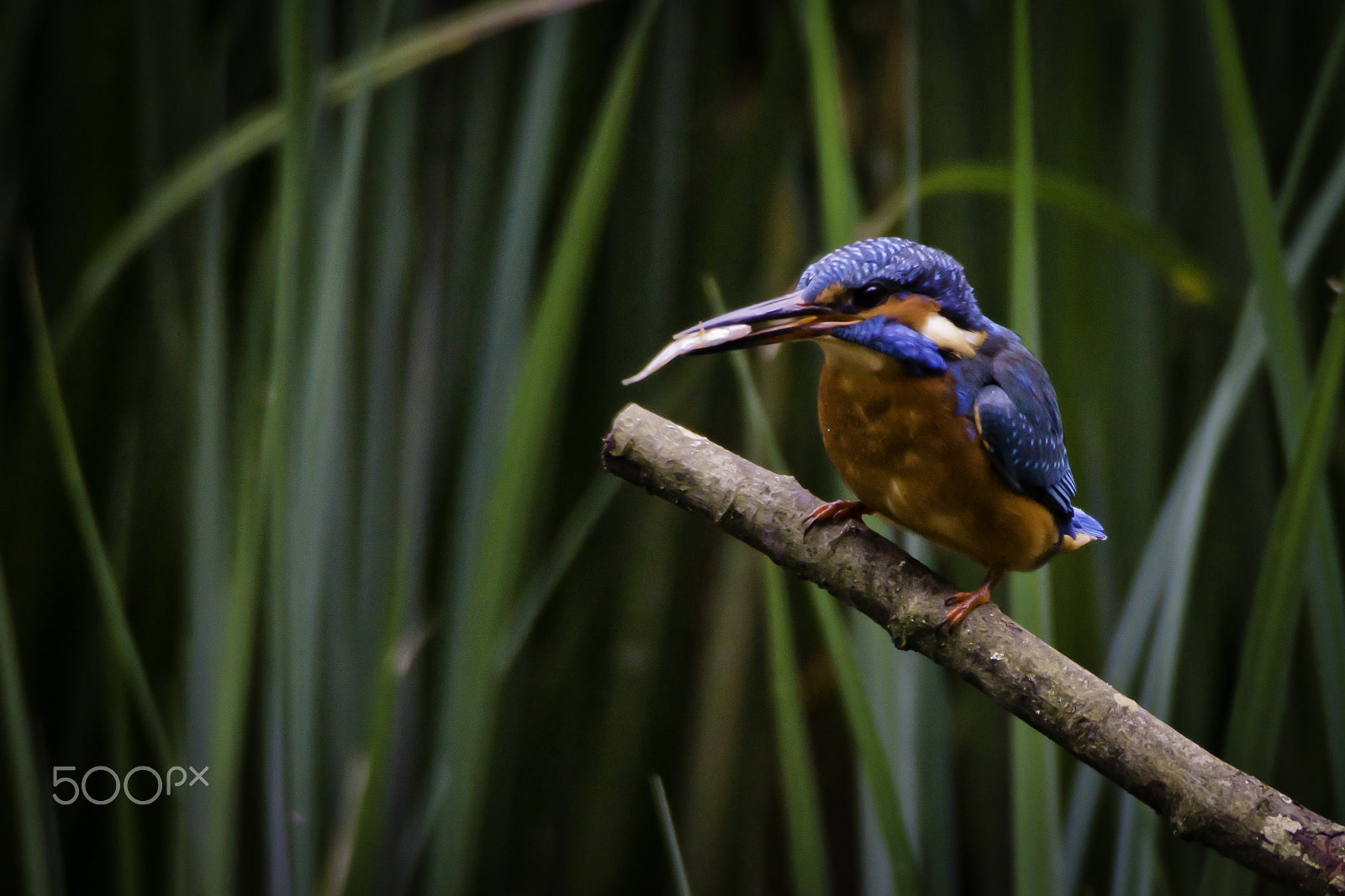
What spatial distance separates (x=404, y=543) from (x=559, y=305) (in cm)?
21

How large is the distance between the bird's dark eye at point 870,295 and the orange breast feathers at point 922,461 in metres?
0.03

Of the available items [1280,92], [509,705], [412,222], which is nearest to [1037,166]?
[1280,92]

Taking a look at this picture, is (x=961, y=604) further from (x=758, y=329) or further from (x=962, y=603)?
(x=758, y=329)

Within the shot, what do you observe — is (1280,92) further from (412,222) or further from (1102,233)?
(412,222)

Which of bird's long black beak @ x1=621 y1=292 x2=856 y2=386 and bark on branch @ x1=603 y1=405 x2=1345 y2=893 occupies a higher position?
bird's long black beak @ x1=621 y1=292 x2=856 y2=386

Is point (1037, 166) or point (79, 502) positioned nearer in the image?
point (79, 502)

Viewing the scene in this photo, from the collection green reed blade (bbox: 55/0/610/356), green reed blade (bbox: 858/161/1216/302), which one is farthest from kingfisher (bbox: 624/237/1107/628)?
green reed blade (bbox: 55/0/610/356)

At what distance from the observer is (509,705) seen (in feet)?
3.19

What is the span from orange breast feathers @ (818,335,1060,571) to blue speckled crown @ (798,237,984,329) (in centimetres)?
2

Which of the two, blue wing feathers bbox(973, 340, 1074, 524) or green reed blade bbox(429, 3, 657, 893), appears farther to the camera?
green reed blade bbox(429, 3, 657, 893)

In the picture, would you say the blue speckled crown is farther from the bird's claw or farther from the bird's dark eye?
the bird's claw

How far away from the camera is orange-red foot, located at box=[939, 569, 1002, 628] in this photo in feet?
1.44

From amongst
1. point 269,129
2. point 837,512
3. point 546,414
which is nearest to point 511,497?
point 546,414

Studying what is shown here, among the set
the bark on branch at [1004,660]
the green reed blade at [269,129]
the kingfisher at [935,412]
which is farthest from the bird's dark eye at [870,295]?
the green reed blade at [269,129]
